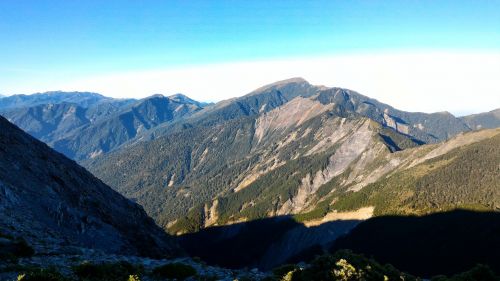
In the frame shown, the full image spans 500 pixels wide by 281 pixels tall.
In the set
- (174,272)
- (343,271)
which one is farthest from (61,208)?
(343,271)

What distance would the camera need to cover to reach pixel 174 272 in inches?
1101

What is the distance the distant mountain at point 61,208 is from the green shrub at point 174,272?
14032 millimetres

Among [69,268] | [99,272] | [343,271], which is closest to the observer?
[343,271]

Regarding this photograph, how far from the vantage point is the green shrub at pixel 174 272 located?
27781 millimetres

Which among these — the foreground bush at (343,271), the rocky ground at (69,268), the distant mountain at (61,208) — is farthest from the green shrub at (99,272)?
the distant mountain at (61,208)

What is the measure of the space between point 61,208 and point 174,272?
46.7 meters


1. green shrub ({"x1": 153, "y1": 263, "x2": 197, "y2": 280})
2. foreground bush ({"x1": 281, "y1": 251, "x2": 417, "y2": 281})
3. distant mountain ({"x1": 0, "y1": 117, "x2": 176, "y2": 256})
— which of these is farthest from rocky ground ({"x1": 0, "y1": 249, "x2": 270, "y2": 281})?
distant mountain ({"x1": 0, "y1": 117, "x2": 176, "y2": 256})

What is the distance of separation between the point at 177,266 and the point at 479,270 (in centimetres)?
2300

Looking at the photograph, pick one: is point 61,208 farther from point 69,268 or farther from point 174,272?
point 174,272

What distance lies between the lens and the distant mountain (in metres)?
50.5

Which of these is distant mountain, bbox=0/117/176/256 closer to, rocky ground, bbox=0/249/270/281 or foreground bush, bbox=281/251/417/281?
rocky ground, bbox=0/249/270/281

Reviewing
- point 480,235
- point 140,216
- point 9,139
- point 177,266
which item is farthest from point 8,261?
point 480,235

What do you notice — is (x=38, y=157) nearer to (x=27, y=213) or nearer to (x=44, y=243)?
(x=27, y=213)

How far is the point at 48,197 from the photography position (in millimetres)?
67500
